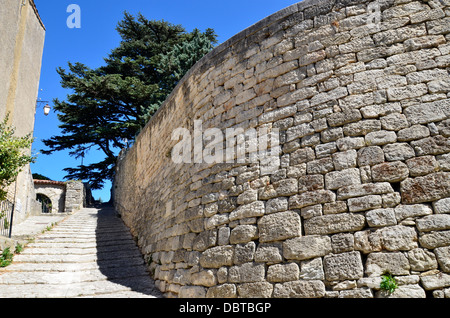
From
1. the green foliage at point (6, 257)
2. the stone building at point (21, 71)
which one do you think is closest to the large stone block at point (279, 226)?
the green foliage at point (6, 257)

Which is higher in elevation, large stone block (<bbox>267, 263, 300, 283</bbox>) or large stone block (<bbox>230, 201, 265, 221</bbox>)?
large stone block (<bbox>230, 201, 265, 221</bbox>)

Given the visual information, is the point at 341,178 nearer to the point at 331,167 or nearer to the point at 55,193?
the point at 331,167

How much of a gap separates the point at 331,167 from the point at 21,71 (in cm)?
1068

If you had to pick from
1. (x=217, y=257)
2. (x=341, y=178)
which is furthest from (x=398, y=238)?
Result: (x=217, y=257)

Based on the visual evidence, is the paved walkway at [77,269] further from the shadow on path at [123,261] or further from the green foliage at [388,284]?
the green foliage at [388,284]

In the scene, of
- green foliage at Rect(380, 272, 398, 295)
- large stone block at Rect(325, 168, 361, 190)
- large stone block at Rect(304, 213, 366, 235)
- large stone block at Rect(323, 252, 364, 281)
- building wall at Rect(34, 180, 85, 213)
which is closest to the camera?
green foliage at Rect(380, 272, 398, 295)

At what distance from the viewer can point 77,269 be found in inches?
218

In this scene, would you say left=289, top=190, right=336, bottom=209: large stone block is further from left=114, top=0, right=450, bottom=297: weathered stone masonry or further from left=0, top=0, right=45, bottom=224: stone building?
left=0, top=0, right=45, bottom=224: stone building

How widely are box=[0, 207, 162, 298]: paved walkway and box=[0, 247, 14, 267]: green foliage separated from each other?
90mm

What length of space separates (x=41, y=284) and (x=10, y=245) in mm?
1567

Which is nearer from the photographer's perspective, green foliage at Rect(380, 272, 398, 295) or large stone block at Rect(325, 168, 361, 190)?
green foliage at Rect(380, 272, 398, 295)

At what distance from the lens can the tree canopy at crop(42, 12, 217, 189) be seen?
Result: 16.3 m

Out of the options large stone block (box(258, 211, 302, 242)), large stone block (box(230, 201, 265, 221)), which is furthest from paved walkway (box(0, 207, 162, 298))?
large stone block (box(258, 211, 302, 242))
